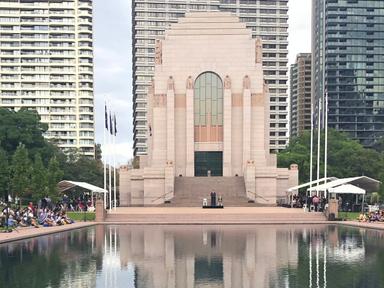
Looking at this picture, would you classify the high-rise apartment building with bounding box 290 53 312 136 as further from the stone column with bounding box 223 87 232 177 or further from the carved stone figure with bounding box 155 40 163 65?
the carved stone figure with bounding box 155 40 163 65

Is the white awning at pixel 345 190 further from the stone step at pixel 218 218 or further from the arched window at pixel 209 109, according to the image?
the arched window at pixel 209 109

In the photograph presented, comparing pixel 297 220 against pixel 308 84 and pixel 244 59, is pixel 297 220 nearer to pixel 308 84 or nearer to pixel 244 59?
pixel 244 59

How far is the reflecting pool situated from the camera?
53.3 ft

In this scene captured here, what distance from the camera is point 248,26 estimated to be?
13900cm

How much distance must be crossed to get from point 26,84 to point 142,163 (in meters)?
62.5

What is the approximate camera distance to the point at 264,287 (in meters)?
15.2

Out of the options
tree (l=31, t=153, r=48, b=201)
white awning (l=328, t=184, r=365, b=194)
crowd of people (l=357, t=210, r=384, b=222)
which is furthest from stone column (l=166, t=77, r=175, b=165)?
crowd of people (l=357, t=210, r=384, b=222)

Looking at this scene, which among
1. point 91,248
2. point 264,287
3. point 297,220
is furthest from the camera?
point 297,220

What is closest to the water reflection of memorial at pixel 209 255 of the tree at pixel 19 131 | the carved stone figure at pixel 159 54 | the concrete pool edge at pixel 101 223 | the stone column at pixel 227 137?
the concrete pool edge at pixel 101 223

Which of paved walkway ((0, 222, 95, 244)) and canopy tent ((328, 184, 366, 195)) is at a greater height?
canopy tent ((328, 184, 366, 195))

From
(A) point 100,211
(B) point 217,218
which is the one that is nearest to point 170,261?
(B) point 217,218

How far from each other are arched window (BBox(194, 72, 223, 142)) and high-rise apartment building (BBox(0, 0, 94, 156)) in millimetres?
59594

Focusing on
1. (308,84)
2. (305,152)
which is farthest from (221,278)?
(308,84)

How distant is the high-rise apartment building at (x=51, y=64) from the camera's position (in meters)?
122
